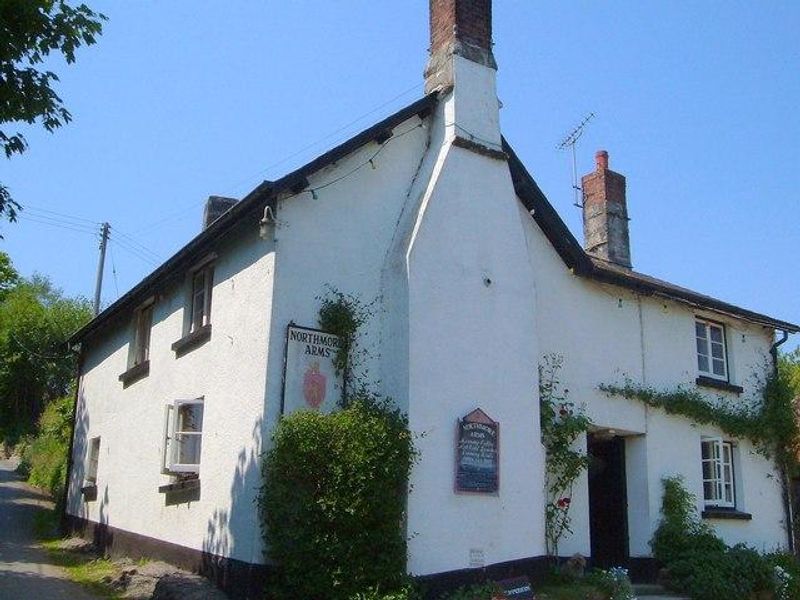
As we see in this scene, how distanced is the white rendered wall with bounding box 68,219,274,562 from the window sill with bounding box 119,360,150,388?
143 millimetres

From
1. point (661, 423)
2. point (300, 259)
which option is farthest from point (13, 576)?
point (661, 423)

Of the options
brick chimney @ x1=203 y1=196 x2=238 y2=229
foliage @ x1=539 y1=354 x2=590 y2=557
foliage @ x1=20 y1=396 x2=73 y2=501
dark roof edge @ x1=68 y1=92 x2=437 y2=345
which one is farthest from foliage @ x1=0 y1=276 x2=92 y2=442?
foliage @ x1=539 y1=354 x2=590 y2=557

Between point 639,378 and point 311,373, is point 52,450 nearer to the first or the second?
point 311,373

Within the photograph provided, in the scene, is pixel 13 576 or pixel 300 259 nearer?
pixel 300 259

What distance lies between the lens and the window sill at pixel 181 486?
484 inches

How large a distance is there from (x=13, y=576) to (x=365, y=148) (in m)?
8.83

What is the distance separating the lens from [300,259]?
11.3 m

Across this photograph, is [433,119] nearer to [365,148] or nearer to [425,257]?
[365,148]

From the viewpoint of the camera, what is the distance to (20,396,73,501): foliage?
2441cm

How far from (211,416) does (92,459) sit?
301 inches

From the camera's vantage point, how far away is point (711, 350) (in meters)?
17.3

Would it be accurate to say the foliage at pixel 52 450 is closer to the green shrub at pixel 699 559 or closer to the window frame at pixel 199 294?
the window frame at pixel 199 294

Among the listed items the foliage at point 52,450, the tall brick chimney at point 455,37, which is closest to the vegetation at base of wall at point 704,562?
the tall brick chimney at point 455,37

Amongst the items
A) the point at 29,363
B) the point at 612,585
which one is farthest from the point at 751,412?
the point at 29,363
